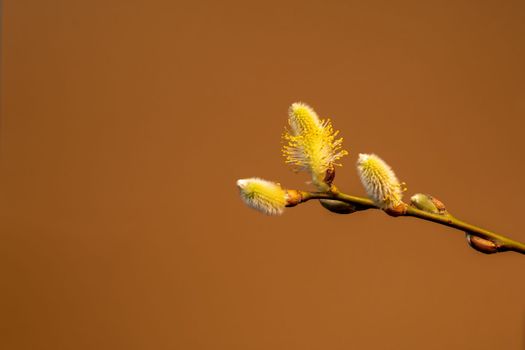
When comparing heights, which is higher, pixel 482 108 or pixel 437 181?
pixel 482 108

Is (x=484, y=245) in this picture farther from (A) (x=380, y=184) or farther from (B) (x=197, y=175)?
(B) (x=197, y=175)

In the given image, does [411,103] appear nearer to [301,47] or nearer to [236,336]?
[301,47]

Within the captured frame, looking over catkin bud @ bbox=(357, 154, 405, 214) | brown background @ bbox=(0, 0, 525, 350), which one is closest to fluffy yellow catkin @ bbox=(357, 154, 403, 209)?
catkin bud @ bbox=(357, 154, 405, 214)

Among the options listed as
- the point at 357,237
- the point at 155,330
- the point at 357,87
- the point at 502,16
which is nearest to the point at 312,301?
the point at 357,237

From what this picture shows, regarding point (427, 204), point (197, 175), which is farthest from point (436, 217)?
point (197, 175)

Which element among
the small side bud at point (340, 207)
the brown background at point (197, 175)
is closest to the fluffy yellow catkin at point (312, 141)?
the small side bud at point (340, 207)

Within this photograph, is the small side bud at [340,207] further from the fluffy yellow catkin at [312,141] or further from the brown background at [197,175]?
the brown background at [197,175]

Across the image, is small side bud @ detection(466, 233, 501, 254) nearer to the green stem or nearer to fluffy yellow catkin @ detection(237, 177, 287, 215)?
the green stem

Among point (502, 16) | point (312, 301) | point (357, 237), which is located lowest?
point (312, 301)
